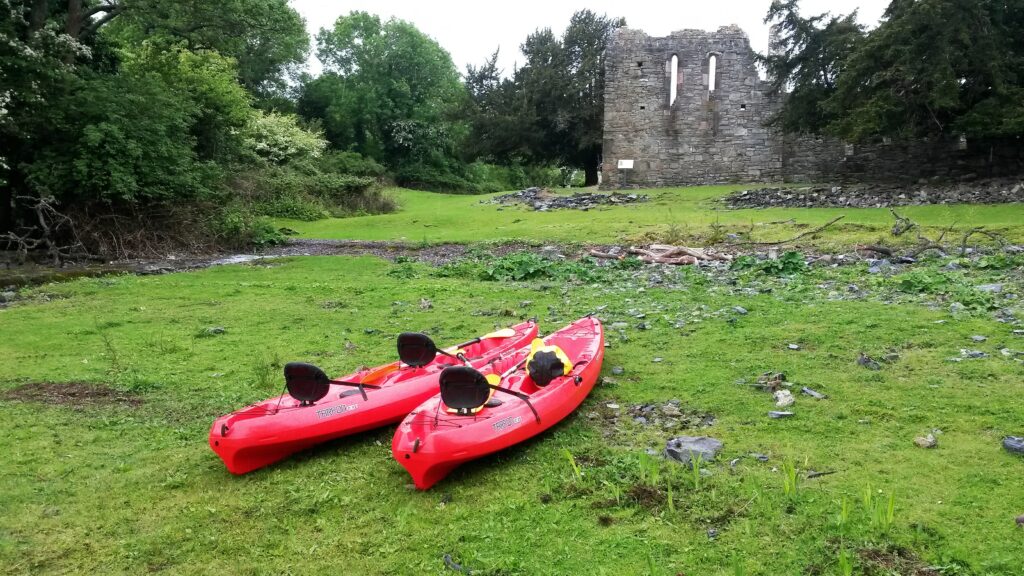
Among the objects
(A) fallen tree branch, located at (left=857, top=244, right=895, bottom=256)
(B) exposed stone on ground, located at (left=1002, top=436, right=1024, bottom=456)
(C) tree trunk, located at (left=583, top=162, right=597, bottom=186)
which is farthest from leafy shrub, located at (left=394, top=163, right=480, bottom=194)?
(B) exposed stone on ground, located at (left=1002, top=436, right=1024, bottom=456)

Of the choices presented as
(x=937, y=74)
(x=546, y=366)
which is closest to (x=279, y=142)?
(x=937, y=74)

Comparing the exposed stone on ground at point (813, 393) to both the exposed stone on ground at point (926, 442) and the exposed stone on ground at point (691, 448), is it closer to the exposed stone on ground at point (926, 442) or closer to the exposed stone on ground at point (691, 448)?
the exposed stone on ground at point (926, 442)

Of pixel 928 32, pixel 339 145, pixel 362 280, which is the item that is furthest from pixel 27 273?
pixel 339 145

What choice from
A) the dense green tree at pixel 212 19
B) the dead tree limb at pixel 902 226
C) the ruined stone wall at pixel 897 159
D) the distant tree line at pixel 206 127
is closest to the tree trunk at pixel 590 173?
the distant tree line at pixel 206 127

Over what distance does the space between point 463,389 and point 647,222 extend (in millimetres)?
15462

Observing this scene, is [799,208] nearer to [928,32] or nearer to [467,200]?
[928,32]

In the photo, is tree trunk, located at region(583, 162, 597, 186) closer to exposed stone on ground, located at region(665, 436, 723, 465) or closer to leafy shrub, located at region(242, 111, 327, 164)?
leafy shrub, located at region(242, 111, 327, 164)

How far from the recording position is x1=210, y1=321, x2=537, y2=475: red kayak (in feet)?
16.7

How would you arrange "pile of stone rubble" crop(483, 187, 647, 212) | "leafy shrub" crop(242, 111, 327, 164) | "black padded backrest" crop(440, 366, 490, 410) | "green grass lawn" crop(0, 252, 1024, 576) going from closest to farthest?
"green grass lawn" crop(0, 252, 1024, 576), "black padded backrest" crop(440, 366, 490, 410), "pile of stone rubble" crop(483, 187, 647, 212), "leafy shrub" crop(242, 111, 327, 164)

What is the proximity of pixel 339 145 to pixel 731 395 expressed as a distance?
4077 cm

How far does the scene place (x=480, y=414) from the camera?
4.98 metres

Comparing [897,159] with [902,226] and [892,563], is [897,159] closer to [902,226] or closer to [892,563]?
[902,226]

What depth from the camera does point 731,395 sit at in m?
5.96

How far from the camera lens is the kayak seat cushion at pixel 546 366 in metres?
5.90
